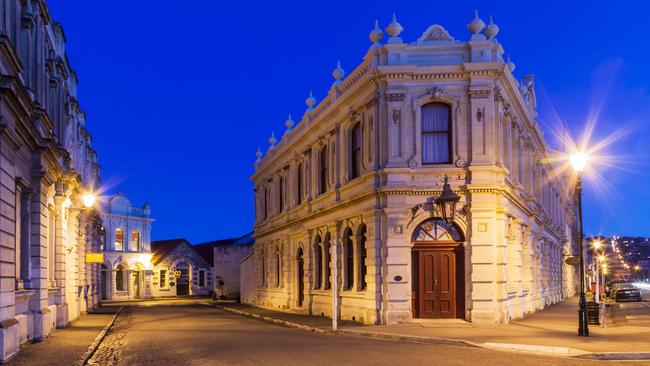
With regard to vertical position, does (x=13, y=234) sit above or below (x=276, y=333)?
above

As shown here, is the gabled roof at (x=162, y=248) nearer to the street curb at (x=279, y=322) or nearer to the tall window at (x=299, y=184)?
the street curb at (x=279, y=322)

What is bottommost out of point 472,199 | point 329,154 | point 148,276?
point 148,276

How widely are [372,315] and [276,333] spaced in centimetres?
351

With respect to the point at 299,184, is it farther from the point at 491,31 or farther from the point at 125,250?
the point at 125,250

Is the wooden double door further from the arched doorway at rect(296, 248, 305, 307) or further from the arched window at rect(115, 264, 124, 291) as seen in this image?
the arched window at rect(115, 264, 124, 291)

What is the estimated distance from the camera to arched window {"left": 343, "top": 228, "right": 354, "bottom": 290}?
30.9 metres

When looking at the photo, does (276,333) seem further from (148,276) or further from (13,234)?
(148,276)

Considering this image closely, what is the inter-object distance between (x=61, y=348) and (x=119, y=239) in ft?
177

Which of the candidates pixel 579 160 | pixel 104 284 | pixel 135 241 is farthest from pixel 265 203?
pixel 579 160

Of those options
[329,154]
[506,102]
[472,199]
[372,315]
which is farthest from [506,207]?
[329,154]

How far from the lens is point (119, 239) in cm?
7231

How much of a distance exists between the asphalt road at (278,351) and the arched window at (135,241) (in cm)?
4820

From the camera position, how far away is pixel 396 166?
2661 cm

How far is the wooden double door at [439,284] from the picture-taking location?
2645 cm
